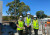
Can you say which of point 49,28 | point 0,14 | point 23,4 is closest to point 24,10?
point 23,4

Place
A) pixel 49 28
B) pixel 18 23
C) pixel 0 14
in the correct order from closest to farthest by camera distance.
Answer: pixel 0 14 < pixel 18 23 < pixel 49 28

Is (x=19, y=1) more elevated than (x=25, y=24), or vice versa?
(x=19, y=1)

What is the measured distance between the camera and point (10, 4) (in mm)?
26703

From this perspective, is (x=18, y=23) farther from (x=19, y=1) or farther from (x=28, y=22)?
(x=19, y=1)

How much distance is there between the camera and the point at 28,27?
5582 millimetres

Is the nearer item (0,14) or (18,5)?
(0,14)

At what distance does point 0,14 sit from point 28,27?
207 centimetres

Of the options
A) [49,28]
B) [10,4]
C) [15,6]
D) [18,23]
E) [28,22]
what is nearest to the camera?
[18,23]

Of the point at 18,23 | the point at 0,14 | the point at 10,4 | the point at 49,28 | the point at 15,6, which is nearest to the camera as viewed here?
→ the point at 0,14

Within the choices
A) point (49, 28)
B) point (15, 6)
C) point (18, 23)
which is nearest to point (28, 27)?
point (18, 23)

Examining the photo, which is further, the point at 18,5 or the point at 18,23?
the point at 18,5

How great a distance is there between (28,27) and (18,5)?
20.6 meters

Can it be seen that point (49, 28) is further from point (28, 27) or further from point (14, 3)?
point (14, 3)

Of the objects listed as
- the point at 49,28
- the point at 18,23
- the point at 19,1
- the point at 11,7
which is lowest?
the point at 49,28
